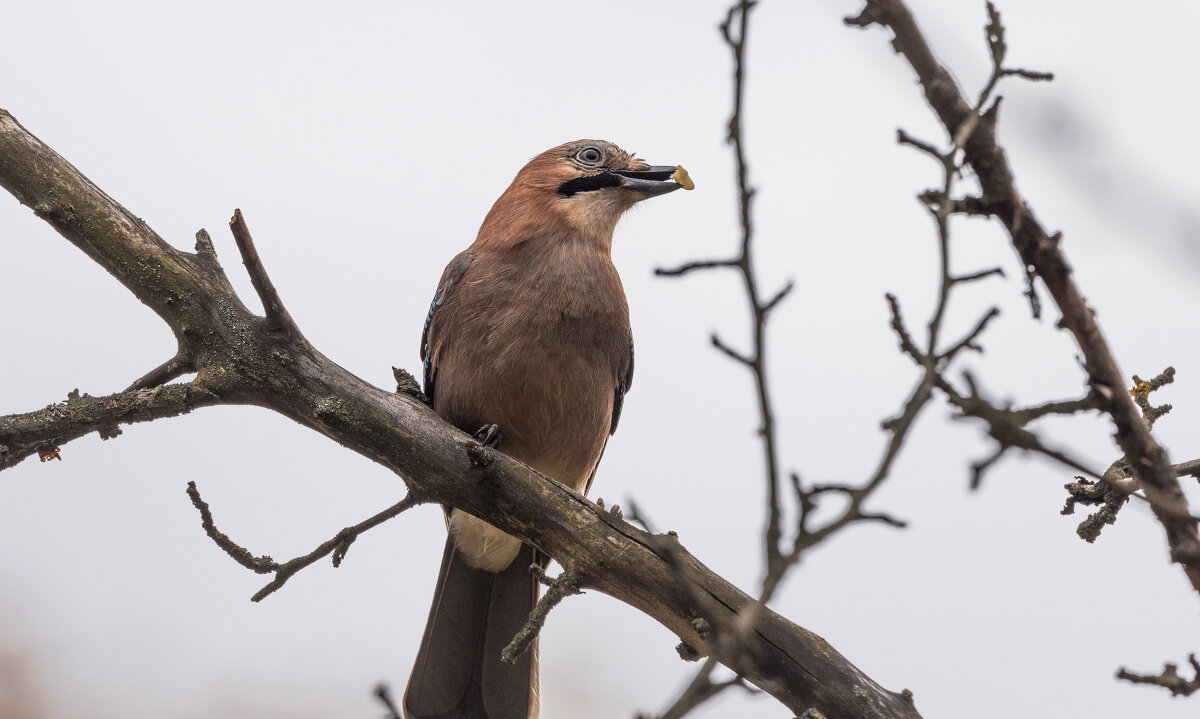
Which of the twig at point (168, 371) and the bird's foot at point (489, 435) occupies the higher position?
the bird's foot at point (489, 435)

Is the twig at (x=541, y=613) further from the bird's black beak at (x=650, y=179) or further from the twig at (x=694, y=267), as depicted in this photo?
the bird's black beak at (x=650, y=179)

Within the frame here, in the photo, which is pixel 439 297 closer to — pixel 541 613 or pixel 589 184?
pixel 589 184

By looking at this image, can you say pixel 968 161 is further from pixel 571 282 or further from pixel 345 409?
pixel 571 282

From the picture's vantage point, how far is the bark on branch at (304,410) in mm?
3871

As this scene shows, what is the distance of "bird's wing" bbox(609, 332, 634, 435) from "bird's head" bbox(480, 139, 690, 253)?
62 cm

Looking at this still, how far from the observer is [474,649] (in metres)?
5.27

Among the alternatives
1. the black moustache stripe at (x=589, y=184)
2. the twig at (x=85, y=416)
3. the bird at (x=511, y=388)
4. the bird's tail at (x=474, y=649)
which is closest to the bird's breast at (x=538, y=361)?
the bird at (x=511, y=388)

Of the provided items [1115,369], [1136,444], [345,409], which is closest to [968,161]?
[1115,369]

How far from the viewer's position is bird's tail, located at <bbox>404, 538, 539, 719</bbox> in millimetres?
5098

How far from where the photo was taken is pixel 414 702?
5.07m

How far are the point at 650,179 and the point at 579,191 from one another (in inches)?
15.6

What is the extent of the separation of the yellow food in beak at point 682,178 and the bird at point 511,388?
0.06 feet

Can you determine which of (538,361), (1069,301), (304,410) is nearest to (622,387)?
(538,361)

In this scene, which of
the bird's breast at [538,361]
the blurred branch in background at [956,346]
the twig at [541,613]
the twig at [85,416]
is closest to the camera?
the blurred branch in background at [956,346]
